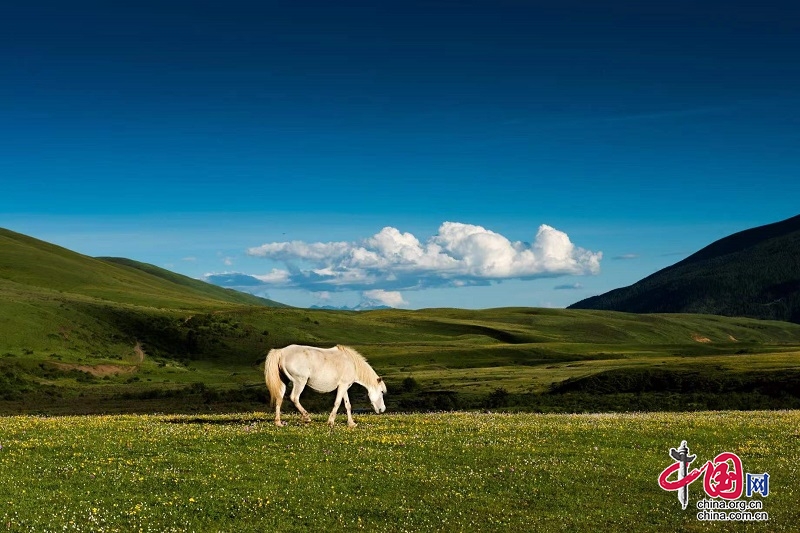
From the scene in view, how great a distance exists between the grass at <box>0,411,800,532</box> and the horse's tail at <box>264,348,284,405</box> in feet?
4.66

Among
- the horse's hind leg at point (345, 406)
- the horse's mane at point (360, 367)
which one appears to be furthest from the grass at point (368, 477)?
the horse's mane at point (360, 367)

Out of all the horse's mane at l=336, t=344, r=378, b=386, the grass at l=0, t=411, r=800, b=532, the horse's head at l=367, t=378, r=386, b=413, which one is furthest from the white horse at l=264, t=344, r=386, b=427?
the horse's head at l=367, t=378, r=386, b=413

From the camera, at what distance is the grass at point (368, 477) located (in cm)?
1667

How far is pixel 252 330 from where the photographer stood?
154m

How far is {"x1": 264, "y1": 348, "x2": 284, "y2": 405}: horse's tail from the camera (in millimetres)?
28156

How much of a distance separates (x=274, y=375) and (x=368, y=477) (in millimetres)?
9653

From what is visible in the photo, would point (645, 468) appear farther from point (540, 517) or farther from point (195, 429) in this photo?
point (195, 429)

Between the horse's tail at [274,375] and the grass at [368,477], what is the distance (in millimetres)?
1420

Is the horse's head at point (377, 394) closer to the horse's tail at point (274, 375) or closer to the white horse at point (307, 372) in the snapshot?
the white horse at point (307, 372)

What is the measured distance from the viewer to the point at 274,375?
28297mm

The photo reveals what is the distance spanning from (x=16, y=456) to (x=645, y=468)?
1946 centimetres
